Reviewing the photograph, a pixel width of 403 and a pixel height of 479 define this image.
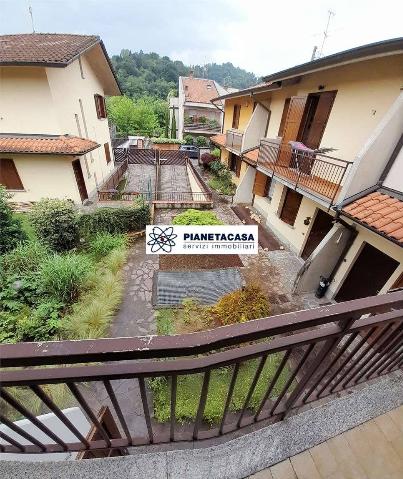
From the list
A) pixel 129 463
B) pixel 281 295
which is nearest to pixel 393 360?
pixel 129 463

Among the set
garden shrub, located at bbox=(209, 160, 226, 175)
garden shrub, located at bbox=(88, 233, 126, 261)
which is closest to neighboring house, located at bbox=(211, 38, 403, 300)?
garden shrub, located at bbox=(88, 233, 126, 261)

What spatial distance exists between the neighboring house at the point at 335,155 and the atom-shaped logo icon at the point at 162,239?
3912mm

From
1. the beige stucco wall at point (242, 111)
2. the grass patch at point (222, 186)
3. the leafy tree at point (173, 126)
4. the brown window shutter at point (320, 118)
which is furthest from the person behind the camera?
the leafy tree at point (173, 126)

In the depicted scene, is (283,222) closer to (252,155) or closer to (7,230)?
(252,155)

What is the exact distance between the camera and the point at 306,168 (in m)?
7.72

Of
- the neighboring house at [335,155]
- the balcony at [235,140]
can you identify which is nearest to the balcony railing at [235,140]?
the balcony at [235,140]

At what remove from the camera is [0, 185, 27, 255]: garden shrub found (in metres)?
6.87

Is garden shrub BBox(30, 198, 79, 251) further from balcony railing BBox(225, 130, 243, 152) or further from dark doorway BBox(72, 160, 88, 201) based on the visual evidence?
balcony railing BBox(225, 130, 243, 152)

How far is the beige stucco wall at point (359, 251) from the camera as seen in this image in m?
5.05

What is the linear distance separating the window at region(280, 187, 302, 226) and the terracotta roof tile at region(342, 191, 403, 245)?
3.13 metres

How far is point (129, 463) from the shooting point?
1.70 metres

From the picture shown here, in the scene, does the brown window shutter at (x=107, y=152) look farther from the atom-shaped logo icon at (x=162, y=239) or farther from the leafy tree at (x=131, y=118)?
the leafy tree at (x=131, y=118)

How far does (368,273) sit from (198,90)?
3441 cm

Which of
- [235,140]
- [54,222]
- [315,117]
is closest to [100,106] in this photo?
[235,140]
